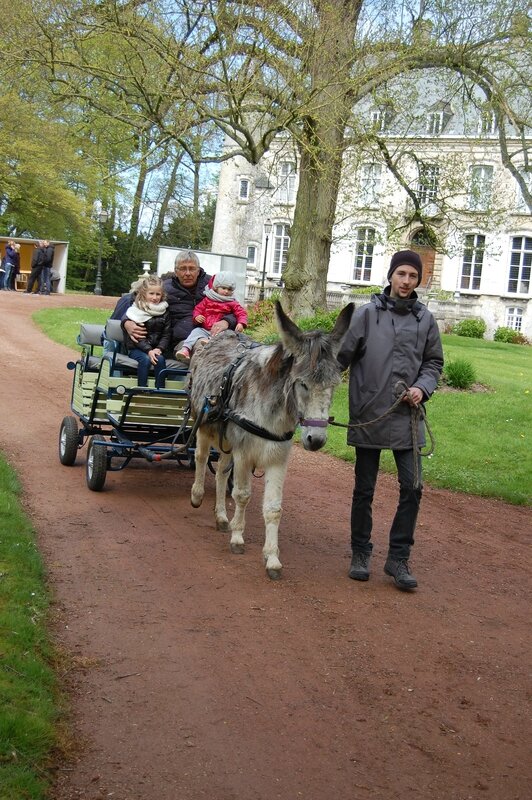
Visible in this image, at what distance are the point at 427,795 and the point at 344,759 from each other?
1.41 ft

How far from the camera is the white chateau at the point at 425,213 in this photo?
18594 mm

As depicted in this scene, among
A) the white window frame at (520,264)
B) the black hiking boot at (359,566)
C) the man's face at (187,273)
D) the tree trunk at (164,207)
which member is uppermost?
the tree trunk at (164,207)

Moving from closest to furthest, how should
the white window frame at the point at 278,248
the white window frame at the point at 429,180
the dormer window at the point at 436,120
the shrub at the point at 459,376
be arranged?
the shrub at the point at 459,376, the white window frame at the point at 429,180, the dormer window at the point at 436,120, the white window frame at the point at 278,248

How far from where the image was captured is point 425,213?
821 inches

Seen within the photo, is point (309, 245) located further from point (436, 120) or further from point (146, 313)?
point (146, 313)

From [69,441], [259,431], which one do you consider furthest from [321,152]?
[259,431]

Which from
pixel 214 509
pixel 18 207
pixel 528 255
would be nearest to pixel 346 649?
pixel 214 509

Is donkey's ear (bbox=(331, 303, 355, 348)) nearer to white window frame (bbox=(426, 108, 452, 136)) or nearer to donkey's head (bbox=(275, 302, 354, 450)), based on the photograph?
donkey's head (bbox=(275, 302, 354, 450))

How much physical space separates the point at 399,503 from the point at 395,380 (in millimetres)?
965

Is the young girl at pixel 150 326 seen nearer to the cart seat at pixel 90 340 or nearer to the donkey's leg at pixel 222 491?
the cart seat at pixel 90 340

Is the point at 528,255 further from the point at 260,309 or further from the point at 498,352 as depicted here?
the point at 260,309

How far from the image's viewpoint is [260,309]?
78.8 ft

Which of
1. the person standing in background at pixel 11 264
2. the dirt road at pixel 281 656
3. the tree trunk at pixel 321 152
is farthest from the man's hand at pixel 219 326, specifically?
the person standing in background at pixel 11 264

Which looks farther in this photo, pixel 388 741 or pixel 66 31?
pixel 66 31
